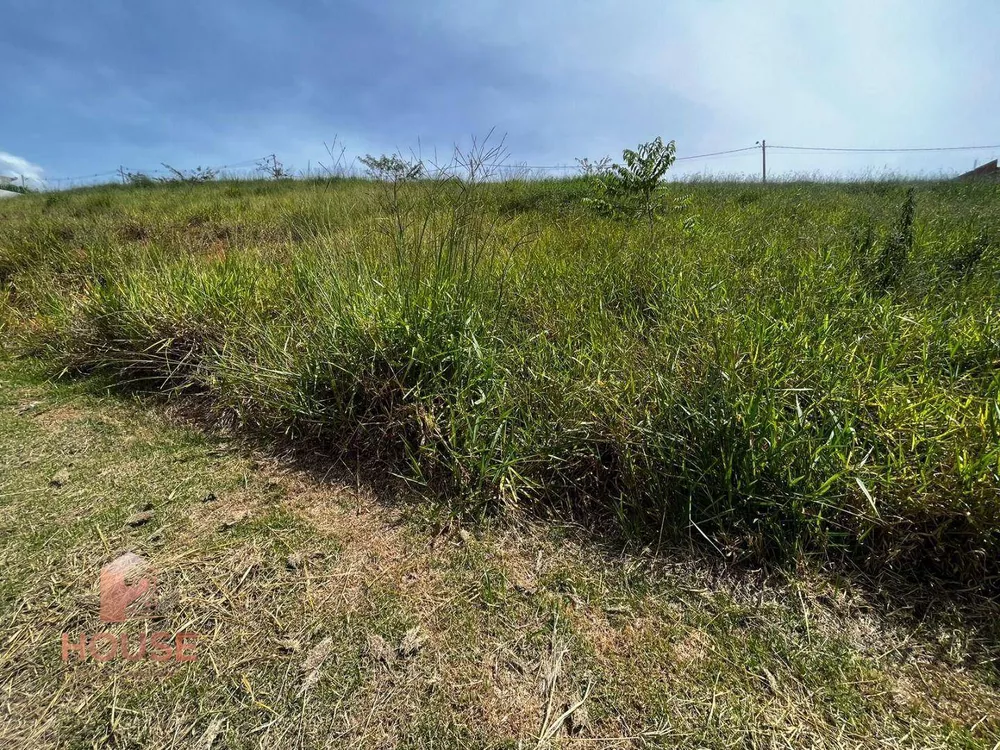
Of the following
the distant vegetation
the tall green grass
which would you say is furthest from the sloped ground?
the distant vegetation

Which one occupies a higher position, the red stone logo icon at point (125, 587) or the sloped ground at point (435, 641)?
the red stone logo icon at point (125, 587)

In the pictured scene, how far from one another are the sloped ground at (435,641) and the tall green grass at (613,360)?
0.69 ft

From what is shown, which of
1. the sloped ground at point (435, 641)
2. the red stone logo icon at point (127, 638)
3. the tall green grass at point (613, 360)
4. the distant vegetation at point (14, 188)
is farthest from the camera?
the distant vegetation at point (14, 188)

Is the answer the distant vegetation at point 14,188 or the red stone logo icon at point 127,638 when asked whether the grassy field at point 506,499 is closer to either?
the red stone logo icon at point 127,638

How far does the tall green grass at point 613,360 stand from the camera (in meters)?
1.41

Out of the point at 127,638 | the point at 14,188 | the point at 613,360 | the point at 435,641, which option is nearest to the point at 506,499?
the point at 435,641

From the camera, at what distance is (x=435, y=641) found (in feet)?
3.83


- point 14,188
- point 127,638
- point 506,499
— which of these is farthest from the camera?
point 14,188

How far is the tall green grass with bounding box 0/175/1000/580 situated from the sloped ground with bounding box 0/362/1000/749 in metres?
0.21

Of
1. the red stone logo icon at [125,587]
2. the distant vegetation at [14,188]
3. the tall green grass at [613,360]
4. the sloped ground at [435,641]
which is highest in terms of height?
the distant vegetation at [14,188]

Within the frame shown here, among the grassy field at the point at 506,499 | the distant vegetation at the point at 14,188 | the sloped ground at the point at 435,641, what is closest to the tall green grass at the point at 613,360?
the grassy field at the point at 506,499

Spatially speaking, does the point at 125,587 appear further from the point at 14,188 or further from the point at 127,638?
the point at 14,188

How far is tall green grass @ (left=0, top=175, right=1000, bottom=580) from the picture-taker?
141 cm

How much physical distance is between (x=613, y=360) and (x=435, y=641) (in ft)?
4.33
